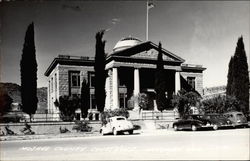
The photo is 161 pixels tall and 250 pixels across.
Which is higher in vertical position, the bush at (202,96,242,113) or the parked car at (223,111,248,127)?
the bush at (202,96,242,113)

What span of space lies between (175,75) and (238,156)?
33.4 meters

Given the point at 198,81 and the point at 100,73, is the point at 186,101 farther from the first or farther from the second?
the point at 198,81

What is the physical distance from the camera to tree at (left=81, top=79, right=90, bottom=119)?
1495 inches

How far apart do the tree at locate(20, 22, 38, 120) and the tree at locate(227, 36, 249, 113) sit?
18874 mm

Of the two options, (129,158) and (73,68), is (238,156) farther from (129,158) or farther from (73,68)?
(73,68)

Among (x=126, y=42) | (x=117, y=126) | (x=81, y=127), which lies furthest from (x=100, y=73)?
(x=117, y=126)

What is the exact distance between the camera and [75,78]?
42.3 m

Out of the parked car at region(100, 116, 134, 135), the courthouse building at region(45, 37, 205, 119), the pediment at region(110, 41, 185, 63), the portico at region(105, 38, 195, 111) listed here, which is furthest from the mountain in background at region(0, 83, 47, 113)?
the parked car at region(100, 116, 134, 135)

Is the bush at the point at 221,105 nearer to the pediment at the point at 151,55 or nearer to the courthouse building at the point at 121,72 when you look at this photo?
the courthouse building at the point at 121,72

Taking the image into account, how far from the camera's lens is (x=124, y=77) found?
1698 inches

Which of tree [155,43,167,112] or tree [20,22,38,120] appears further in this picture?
tree [155,43,167,112]

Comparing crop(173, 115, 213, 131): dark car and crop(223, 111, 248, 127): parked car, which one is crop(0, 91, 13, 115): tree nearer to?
crop(173, 115, 213, 131): dark car

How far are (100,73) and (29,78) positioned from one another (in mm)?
8686

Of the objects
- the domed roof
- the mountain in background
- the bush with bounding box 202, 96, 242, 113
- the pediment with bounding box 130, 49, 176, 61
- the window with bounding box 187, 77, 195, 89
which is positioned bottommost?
the bush with bounding box 202, 96, 242, 113
